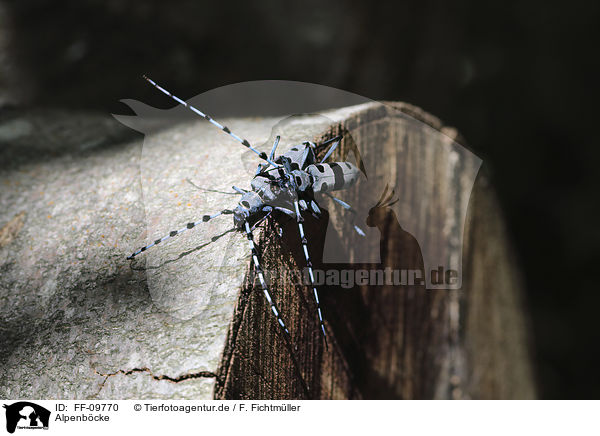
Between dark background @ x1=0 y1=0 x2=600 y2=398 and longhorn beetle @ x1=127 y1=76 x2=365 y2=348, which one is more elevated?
dark background @ x1=0 y1=0 x2=600 y2=398

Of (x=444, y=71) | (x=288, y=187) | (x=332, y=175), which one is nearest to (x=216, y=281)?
(x=288, y=187)

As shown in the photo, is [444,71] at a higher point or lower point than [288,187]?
higher

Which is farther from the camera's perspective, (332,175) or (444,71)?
(444,71)
